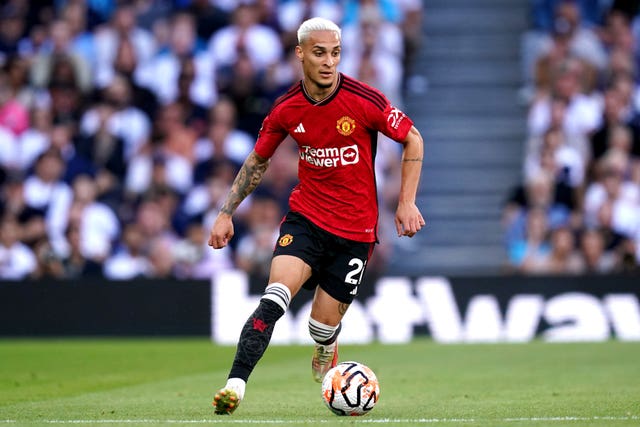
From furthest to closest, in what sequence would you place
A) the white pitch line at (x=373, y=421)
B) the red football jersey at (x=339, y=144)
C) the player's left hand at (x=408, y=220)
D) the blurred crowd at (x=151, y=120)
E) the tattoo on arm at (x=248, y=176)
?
the blurred crowd at (x=151, y=120) < the tattoo on arm at (x=248, y=176) < the red football jersey at (x=339, y=144) < the player's left hand at (x=408, y=220) < the white pitch line at (x=373, y=421)

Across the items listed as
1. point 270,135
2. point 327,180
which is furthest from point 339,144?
point 270,135

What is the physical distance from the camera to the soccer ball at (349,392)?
8.65 metres

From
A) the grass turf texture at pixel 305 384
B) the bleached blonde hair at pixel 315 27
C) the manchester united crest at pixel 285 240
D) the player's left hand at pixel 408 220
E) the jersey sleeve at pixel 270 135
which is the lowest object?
the grass turf texture at pixel 305 384

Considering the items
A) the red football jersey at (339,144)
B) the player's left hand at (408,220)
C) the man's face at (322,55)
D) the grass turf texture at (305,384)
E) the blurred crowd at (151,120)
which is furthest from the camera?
the blurred crowd at (151,120)

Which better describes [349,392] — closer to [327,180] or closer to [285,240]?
[285,240]

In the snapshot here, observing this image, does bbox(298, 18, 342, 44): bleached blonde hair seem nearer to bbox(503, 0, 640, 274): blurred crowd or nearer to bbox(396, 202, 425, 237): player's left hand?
bbox(396, 202, 425, 237): player's left hand

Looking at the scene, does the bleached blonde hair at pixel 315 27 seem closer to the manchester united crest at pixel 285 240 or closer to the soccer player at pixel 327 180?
the soccer player at pixel 327 180

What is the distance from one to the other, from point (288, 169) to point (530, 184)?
3.54 metres

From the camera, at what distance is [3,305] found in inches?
732

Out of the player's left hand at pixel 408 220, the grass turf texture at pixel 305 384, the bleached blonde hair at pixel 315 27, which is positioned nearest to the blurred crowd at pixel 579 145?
the grass turf texture at pixel 305 384

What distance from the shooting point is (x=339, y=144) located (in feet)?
30.2

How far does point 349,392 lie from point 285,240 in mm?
1237

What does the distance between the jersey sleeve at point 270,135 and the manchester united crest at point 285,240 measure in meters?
0.68

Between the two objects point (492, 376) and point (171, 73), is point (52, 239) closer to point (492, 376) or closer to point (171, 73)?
point (171, 73)
